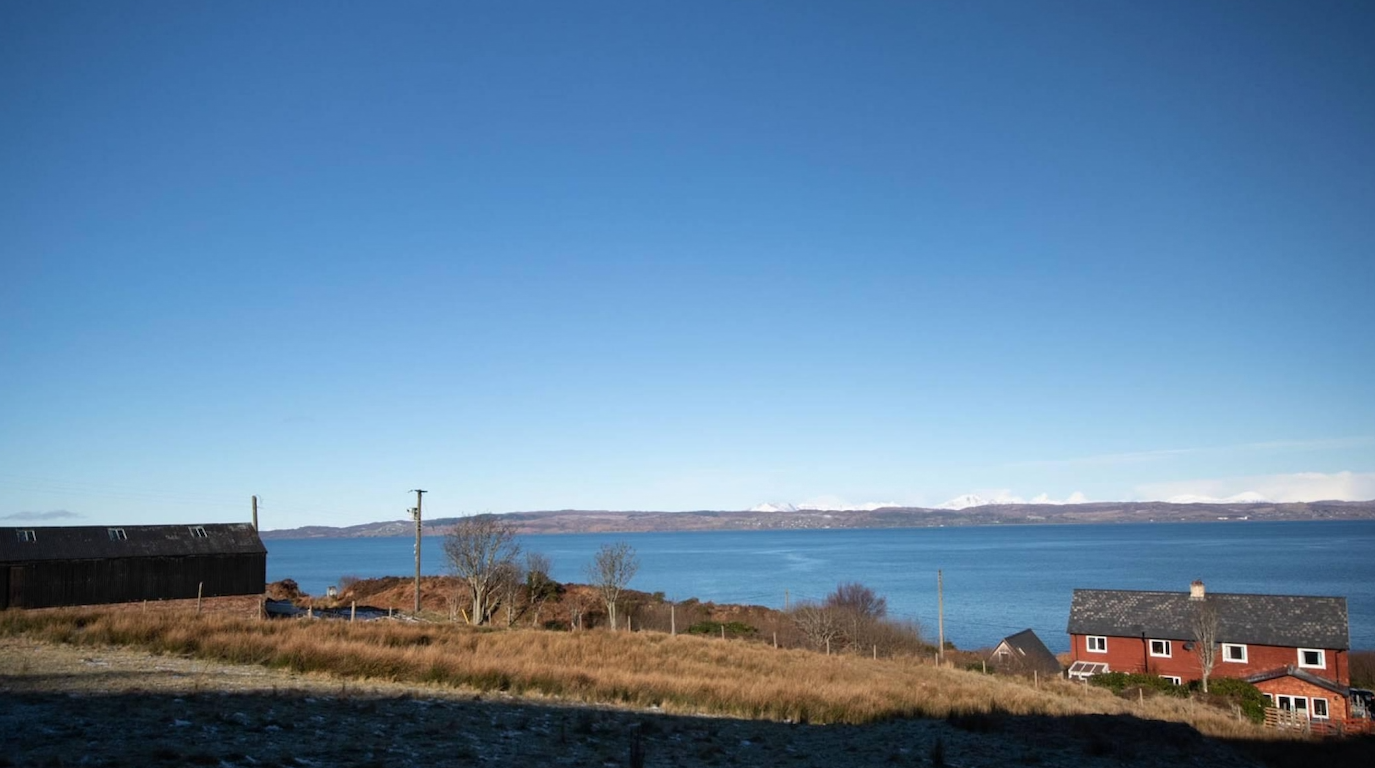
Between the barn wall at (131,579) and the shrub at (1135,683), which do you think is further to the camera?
the shrub at (1135,683)

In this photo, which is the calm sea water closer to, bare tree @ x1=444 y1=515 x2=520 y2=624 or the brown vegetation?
the brown vegetation

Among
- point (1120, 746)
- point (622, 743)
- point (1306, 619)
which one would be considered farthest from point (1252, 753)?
point (1306, 619)

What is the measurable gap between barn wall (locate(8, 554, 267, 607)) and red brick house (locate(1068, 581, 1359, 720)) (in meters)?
46.2

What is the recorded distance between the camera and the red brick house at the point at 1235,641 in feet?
139

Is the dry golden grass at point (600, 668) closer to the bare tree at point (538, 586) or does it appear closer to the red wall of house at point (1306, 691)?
the red wall of house at point (1306, 691)

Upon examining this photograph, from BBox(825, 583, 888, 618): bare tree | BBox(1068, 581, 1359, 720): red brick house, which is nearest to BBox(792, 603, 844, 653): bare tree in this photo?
BBox(825, 583, 888, 618): bare tree

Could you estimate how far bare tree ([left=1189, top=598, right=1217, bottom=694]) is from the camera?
45.0 meters

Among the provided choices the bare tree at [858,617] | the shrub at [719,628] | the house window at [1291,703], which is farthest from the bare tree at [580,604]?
the house window at [1291,703]

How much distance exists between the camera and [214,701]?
14.1m

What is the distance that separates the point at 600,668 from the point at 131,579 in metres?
33.3

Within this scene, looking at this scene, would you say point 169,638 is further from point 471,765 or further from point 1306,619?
point 1306,619

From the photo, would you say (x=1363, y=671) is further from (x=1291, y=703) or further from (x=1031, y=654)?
(x=1031, y=654)

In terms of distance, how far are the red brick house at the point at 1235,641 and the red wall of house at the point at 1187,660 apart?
44mm

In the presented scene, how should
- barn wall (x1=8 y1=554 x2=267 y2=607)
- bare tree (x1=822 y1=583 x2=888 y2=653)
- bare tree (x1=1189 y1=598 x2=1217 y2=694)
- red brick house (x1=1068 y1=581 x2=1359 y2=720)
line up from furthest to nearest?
bare tree (x1=822 y1=583 x2=888 y2=653), bare tree (x1=1189 y1=598 x2=1217 y2=694), barn wall (x1=8 y1=554 x2=267 y2=607), red brick house (x1=1068 y1=581 x2=1359 y2=720)
